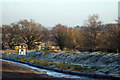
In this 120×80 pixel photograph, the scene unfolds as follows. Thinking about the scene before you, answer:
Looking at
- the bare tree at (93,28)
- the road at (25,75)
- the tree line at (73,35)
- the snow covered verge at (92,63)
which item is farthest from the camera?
the bare tree at (93,28)

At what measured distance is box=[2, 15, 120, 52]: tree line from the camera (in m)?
29.3

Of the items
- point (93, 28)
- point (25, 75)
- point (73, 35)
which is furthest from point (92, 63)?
point (73, 35)

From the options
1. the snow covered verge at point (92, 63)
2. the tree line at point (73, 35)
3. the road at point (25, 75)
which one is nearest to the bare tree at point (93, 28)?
the tree line at point (73, 35)

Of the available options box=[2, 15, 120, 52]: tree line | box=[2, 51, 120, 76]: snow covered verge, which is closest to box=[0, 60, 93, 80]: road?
box=[2, 51, 120, 76]: snow covered verge

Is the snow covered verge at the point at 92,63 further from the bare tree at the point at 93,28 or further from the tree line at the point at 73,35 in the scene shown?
the bare tree at the point at 93,28

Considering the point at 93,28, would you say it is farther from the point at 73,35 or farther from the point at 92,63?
the point at 92,63

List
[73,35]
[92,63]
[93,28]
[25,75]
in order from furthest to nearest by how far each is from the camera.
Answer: [73,35] → [93,28] → [92,63] → [25,75]

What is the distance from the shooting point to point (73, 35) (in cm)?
4644

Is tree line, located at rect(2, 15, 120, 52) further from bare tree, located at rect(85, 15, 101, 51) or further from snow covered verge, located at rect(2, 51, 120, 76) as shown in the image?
snow covered verge, located at rect(2, 51, 120, 76)

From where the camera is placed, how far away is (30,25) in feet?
167

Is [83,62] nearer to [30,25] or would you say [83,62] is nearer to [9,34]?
[30,25]

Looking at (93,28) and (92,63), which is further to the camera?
(93,28)

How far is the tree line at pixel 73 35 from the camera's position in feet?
96.2

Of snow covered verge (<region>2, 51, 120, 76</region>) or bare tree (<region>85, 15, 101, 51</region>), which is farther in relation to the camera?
bare tree (<region>85, 15, 101, 51</region>)
